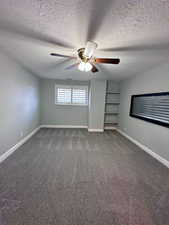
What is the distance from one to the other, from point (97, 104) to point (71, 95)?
1.32 metres

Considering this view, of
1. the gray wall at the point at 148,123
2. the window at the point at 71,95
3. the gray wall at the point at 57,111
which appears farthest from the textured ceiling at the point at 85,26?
the window at the point at 71,95

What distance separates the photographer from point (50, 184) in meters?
1.87

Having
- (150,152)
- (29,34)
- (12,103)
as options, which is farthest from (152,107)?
(12,103)

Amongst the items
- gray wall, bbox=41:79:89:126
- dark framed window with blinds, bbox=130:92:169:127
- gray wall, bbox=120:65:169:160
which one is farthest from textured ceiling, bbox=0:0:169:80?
gray wall, bbox=41:79:89:126

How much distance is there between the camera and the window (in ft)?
17.8

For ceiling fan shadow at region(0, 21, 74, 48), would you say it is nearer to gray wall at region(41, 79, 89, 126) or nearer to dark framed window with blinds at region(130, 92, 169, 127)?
dark framed window with blinds at region(130, 92, 169, 127)

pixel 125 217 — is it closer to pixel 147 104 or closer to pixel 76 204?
pixel 76 204

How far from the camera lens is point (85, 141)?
3.92 meters

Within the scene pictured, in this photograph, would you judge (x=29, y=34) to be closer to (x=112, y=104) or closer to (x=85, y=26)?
(x=85, y=26)

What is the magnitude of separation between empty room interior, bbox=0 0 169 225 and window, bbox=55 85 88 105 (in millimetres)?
1720

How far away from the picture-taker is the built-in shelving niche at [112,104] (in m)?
5.36

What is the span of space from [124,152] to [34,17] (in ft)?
10.8

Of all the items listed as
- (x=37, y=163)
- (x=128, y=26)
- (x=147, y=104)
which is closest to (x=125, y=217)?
(x=37, y=163)

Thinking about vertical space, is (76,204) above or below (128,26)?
below
